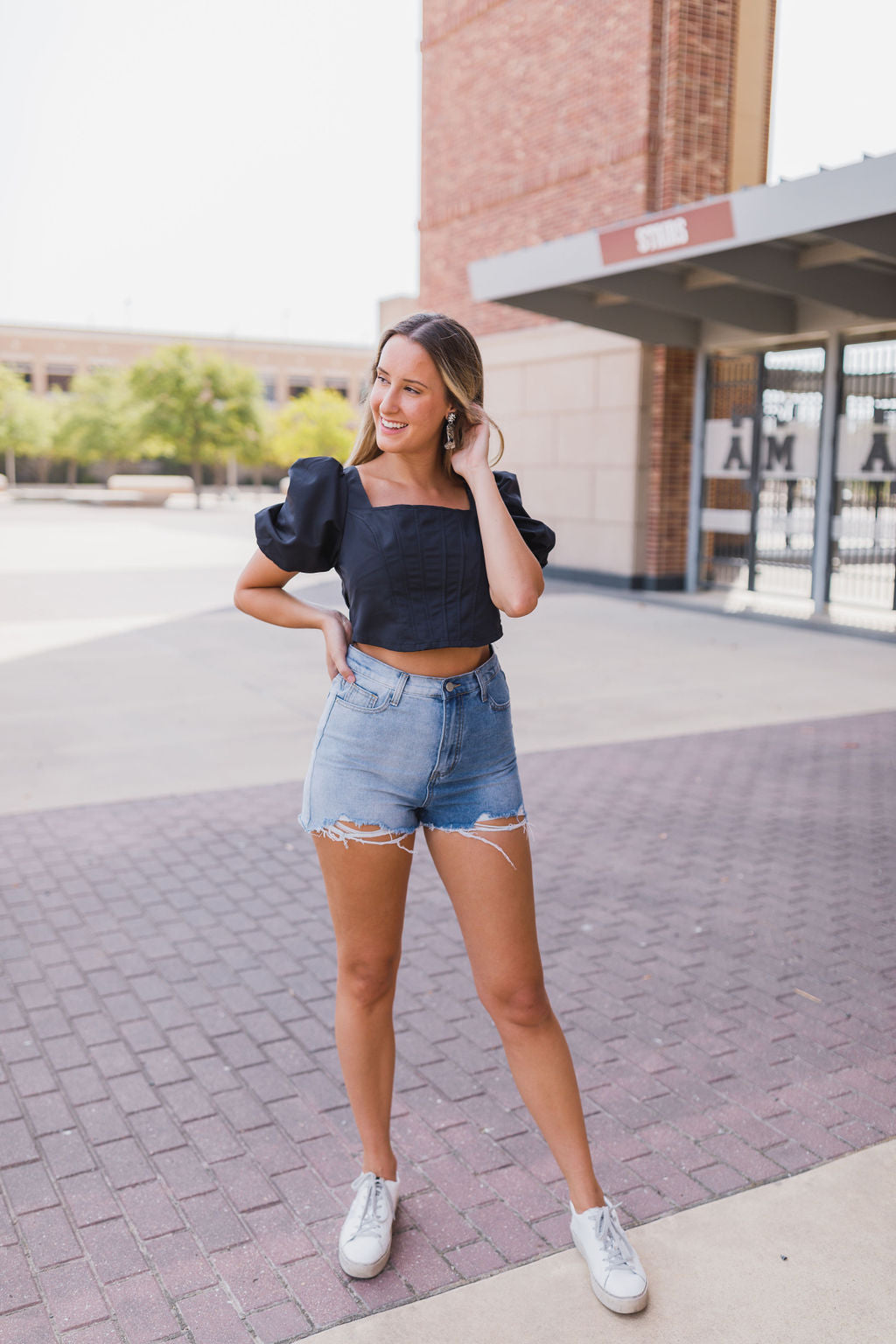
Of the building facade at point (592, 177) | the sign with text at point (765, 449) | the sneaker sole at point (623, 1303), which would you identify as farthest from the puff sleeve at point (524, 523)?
the building facade at point (592, 177)

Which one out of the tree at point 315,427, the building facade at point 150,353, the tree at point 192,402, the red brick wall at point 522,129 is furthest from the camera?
the building facade at point 150,353

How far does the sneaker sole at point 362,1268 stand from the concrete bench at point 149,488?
44.2 metres

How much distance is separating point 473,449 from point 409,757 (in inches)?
25.2

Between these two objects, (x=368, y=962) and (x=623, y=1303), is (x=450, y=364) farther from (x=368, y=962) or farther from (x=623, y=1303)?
(x=623, y=1303)

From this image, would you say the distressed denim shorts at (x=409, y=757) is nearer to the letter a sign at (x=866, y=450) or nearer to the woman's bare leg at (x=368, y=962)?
the woman's bare leg at (x=368, y=962)

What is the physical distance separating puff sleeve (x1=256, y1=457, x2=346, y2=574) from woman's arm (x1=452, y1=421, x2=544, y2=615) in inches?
10.5

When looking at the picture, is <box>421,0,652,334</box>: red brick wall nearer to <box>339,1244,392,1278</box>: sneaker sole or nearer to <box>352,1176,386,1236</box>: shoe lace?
<box>352,1176,386,1236</box>: shoe lace

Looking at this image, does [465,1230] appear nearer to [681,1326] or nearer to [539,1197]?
[539,1197]

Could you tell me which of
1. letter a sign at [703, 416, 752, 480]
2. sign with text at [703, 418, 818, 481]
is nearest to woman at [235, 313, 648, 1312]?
sign with text at [703, 418, 818, 481]

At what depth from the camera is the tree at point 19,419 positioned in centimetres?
6269

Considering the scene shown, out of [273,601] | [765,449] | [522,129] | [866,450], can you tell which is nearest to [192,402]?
[522,129]

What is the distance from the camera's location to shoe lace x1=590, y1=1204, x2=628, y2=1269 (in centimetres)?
249

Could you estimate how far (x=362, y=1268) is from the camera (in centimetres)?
254

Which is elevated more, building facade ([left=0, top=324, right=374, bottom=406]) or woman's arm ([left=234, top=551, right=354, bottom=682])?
building facade ([left=0, top=324, right=374, bottom=406])
